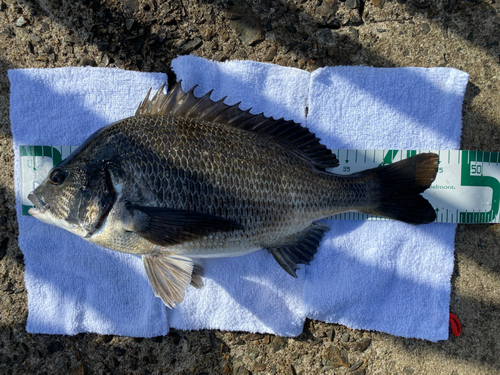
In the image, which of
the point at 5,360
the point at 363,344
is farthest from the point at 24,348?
the point at 363,344

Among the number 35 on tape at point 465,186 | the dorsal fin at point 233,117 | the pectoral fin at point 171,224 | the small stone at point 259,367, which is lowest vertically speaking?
the small stone at point 259,367

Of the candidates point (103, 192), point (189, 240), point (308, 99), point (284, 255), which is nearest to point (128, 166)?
point (103, 192)

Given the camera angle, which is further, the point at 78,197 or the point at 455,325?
the point at 455,325

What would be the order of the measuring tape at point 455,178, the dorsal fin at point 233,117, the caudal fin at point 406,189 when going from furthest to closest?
the measuring tape at point 455,178, the caudal fin at point 406,189, the dorsal fin at point 233,117

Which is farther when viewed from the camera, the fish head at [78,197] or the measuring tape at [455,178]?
the measuring tape at [455,178]

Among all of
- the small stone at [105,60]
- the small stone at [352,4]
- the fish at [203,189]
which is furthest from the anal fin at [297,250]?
the small stone at [105,60]

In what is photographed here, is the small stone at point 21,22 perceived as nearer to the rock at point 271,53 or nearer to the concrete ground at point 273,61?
the concrete ground at point 273,61

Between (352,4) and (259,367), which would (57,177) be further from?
(352,4)

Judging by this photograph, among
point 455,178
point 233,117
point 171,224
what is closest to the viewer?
point 171,224
